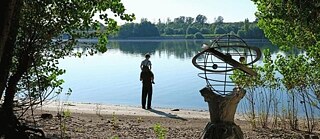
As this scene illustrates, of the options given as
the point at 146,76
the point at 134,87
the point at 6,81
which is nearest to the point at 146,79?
the point at 146,76

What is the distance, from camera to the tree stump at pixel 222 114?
5902 millimetres

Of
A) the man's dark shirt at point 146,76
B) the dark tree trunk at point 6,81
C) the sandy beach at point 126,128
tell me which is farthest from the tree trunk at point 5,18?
the man's dark shirt at point 146,76

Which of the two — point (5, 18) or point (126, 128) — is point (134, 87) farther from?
point (5, 18)

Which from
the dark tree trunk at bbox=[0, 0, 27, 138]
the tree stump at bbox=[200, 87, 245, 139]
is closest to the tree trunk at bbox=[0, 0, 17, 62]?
the dark tree trunk at bbox=[0, 0, 27, 138]

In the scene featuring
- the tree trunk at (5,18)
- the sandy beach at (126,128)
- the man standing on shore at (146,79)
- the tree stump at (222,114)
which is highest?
the tree trunk at (5,18)

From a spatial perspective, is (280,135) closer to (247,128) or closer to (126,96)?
(247,128)

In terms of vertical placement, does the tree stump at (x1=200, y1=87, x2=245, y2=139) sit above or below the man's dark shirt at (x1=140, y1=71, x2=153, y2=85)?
below

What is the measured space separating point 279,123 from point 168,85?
18.0 metres

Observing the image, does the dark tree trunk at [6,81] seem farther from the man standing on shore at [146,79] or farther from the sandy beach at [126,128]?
the man standing on shore at [146,79]

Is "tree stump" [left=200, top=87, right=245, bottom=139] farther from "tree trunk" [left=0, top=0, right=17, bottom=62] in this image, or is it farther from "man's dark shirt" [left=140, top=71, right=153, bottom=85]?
"man's dark shirt" [left=140, top=71, right=153, bottom=85]

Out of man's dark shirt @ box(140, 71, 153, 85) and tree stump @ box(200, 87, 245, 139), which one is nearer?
tree stump @ box(200, 87, 245, 139)

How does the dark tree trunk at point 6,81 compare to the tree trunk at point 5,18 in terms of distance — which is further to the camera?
the dark tree trunk at point 6,81

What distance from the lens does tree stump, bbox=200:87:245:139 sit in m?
5.90

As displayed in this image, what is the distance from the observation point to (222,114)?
5934 millimetres
